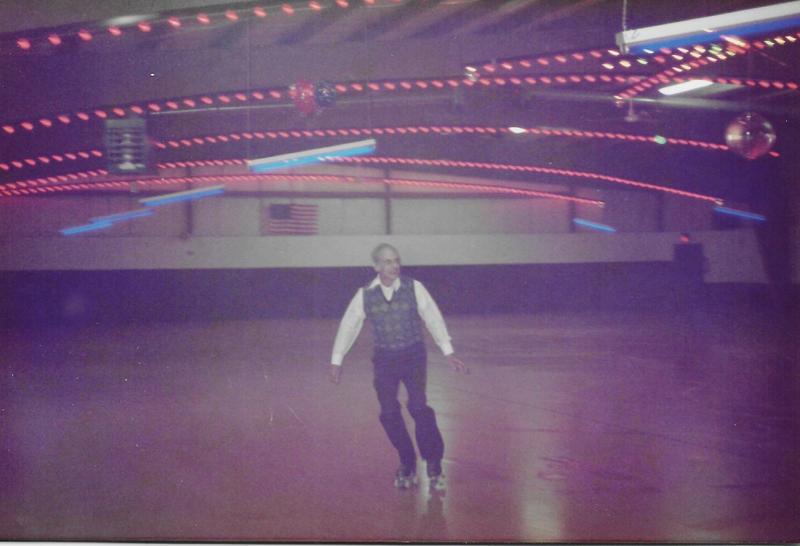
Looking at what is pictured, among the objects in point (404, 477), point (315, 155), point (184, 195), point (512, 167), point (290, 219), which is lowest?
point (404, 477)

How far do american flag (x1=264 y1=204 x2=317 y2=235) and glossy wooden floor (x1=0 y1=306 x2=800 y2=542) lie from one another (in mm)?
1755

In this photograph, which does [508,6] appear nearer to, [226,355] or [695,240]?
[695,240]

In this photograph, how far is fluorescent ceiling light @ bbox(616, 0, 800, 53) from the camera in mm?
4195

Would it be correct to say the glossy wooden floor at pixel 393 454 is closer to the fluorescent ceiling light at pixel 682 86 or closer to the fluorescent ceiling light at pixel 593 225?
the fluorescent ceiling light at pixel 593 225

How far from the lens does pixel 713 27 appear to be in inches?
170

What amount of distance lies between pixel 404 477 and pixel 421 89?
4.06 m

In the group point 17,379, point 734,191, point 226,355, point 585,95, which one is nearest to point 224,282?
point 226,355

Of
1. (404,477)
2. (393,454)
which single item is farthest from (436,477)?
(393,454)

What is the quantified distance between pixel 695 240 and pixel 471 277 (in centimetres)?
288

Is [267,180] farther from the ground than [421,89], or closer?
closer

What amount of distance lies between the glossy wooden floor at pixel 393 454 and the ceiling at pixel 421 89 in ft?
7.67

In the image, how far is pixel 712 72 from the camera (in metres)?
7.18

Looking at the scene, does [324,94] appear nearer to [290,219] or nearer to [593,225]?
[290,219]

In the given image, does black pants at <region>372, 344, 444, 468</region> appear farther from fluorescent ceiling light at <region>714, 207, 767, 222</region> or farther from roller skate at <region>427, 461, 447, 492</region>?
fluorescent ceiling light at <region>714, 207, 767, 222</region>
